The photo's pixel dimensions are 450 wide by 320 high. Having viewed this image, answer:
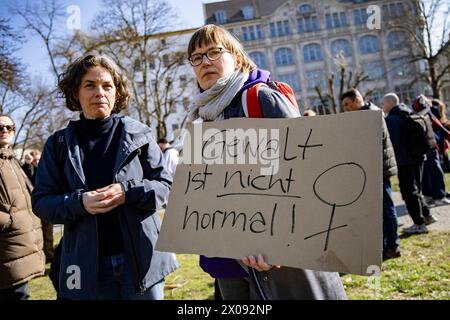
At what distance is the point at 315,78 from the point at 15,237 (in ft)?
127

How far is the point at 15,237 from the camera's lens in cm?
270

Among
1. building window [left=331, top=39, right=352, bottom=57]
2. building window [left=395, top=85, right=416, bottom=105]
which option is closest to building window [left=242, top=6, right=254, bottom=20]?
building window [left=331, top=39, right=352, bottom=57]

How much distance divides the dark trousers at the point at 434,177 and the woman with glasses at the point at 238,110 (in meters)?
5.78

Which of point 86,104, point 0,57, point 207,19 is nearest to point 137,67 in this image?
point 0,57

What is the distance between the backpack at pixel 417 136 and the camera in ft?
14.6

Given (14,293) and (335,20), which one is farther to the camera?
(335,20)

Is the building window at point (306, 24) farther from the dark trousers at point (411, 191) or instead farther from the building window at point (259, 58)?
the dark trousers at point (411, 191)

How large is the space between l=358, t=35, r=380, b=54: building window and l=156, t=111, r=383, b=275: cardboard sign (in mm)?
41090

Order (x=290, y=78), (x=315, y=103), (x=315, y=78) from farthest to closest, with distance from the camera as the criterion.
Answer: (x=290, y=78), (x=315, y=103), (x=315, y=78)

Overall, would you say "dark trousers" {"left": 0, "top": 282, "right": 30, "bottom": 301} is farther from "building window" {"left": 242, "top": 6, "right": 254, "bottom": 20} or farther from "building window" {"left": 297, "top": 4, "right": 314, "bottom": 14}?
"building window" {"left": 242, "top": 6, "right": 254, "bottom": 20}

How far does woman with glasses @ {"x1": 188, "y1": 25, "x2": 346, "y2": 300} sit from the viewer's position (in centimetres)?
124

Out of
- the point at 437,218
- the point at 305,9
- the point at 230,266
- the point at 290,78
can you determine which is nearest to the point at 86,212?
the point at 230,266

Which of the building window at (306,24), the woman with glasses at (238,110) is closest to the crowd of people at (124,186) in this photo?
the woman with glasses at (238,110)

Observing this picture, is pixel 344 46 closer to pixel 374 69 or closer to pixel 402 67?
pixel 374 69
